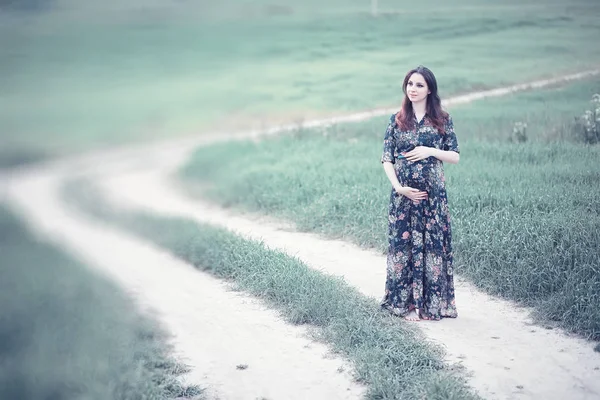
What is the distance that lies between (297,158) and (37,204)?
6423mm

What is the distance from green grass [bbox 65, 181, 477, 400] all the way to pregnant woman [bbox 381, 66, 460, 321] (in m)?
0.29

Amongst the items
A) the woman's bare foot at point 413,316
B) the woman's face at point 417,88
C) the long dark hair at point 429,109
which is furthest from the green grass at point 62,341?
the woman's face at point 417,88

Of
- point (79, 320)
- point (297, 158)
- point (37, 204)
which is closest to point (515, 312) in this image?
point (79, 320)

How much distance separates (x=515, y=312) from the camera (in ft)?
14.9

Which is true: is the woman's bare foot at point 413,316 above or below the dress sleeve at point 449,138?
below

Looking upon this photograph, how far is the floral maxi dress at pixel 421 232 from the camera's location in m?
4.32

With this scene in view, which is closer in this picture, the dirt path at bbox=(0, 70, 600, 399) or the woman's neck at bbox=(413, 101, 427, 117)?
the dirt path at bbox=(0, 70, 600, 399)

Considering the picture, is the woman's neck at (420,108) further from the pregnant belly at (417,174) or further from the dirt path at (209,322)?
the dirt path at (209,322)

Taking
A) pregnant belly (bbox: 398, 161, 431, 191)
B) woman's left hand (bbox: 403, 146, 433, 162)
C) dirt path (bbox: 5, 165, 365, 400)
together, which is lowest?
dirt path (bbox: 5, 165, 365, 400)

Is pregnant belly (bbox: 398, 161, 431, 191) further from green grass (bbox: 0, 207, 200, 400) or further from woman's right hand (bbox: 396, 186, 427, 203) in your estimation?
green grass (bbox: 0, 207, 200, 400)

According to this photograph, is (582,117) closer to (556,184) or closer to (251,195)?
(556,184)

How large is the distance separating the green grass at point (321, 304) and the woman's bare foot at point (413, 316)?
124mm

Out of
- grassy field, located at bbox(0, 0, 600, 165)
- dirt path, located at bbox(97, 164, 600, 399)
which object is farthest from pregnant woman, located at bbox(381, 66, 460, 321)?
grassy field, located at bbox(0, 0, 600, 165)

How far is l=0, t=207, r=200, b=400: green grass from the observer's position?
3029 millimetres
